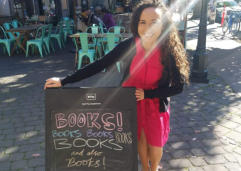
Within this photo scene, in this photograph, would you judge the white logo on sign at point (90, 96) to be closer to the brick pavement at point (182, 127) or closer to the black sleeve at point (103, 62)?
the black sleeve at point (103, 62)

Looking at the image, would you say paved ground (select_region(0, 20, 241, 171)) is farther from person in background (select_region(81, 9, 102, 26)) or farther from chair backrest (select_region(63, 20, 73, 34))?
chair backrest (select_region(63, 20, 73, 34))

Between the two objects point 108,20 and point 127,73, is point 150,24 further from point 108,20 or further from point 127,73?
point 108,20

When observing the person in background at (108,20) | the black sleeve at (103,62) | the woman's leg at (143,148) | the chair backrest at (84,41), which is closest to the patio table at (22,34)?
the person in background at (108,20)

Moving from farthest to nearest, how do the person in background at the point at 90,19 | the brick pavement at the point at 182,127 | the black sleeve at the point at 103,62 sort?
1. the person in background at the point at 90,19
2. the brick pavement at the point at 182,127
3. the black sleeve at the point at 103,62

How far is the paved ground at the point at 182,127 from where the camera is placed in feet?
10.1

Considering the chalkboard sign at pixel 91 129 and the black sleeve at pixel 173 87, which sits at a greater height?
the black sleeve at pixel 173 87

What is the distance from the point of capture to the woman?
1.89m

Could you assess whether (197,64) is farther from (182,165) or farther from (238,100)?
(182,165)

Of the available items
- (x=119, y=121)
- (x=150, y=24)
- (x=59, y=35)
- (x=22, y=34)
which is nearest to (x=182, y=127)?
(x=119, y=121)

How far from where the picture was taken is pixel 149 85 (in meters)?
2.05

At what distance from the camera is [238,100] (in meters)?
5.02

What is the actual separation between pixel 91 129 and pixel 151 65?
69 cm

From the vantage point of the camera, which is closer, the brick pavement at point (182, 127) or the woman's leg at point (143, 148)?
the woman's leg at point (143, 148)

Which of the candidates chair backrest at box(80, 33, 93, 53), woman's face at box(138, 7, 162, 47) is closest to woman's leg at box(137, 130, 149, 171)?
woman's face at box(138, 7, 162, 47)
